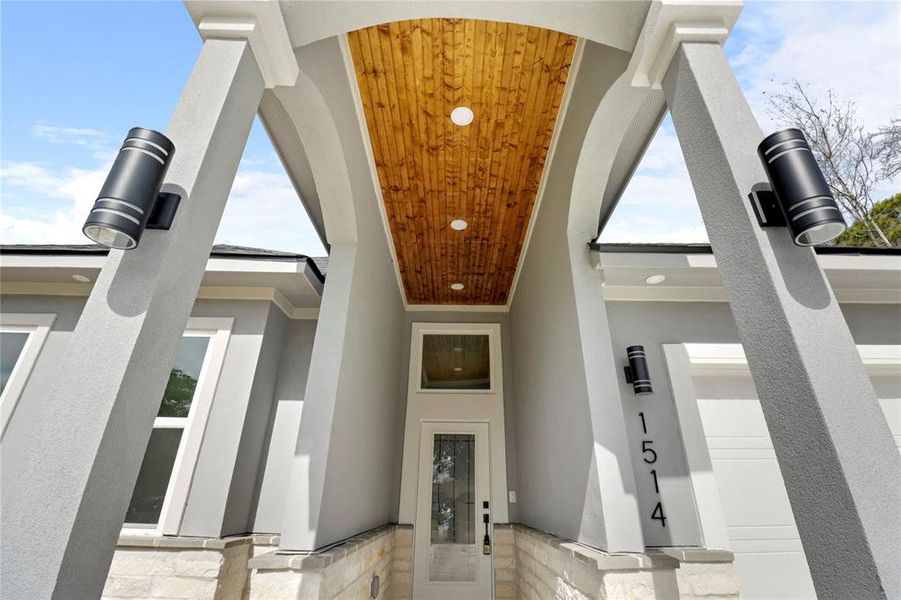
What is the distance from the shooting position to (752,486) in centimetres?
337

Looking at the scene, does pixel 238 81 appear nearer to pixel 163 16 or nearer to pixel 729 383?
pixel 163 16

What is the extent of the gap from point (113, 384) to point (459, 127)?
3.08m

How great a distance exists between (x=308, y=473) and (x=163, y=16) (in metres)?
2.95

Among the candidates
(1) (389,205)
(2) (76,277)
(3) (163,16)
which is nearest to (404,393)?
(1) (389,205)

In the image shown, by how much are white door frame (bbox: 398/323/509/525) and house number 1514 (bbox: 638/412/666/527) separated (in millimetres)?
2509

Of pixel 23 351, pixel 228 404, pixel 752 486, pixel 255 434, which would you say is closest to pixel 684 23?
pixel 752 486

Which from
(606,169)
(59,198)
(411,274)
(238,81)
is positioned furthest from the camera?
(411,274)

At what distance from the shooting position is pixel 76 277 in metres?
4.20

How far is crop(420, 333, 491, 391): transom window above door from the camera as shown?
608 cm

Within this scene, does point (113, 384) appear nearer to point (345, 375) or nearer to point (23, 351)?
point (345, 375)

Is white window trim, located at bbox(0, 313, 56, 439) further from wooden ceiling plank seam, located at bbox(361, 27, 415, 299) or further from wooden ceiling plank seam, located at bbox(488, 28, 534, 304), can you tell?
wooden ceiling plank seam, located at bbox(488, 28, 534, 304)

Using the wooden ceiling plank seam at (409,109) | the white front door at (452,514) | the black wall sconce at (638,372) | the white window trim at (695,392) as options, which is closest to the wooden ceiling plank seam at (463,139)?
the wooden ceiling plank seam at (409,109)

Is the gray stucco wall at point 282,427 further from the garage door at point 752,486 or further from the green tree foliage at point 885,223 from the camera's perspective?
the green tree foliage at point 885,223

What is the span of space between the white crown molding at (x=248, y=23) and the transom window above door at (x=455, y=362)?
15.9 feet
